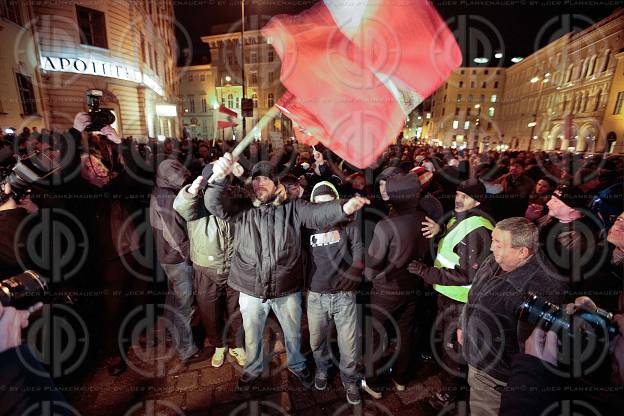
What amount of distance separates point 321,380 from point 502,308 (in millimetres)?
2126

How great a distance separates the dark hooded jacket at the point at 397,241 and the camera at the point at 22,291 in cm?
257

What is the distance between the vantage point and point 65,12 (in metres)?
17.6

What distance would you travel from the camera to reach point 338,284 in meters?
3.14

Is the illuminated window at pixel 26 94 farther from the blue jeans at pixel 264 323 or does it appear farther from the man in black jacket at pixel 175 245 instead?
the blue jeans at pixel 264 323

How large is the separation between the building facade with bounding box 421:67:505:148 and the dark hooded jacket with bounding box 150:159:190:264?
8045 centimetres

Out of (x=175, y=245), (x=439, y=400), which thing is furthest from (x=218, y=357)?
(x=439, y=400)

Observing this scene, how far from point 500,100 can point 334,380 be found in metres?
89.6

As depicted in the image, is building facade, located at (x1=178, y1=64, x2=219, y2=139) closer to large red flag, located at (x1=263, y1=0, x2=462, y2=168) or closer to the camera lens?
large red flag, located at (x1=263, y1=0, x2=462, y2=168)

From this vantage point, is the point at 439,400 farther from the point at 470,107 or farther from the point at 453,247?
the point at 470,107

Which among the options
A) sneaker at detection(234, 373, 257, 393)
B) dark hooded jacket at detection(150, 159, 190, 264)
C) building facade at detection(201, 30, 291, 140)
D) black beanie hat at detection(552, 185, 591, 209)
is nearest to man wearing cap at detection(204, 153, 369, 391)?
sneaker at detection(234, 373, 257, 393)

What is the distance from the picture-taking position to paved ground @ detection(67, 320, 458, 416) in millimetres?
3104

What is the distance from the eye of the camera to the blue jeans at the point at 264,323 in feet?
10.5

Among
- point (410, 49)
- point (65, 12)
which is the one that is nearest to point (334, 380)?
point (410, 49)

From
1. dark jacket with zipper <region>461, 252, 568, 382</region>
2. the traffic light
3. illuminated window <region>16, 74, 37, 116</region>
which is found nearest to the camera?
dark jacket with zipper <region>461, 252, 568, 382</region>
